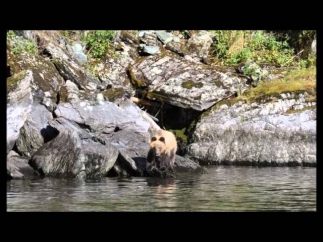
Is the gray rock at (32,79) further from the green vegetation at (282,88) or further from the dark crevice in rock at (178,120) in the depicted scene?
the green vegetation at (282,88)

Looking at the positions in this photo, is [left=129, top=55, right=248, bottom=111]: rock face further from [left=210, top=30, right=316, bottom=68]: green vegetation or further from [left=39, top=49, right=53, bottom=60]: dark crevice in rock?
[left=39, top=49, right=53, bottom=60]: dark crevice in rock

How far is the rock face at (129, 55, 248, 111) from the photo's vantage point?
19844 millimetres

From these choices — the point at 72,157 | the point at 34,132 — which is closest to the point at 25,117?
the point at 34,132

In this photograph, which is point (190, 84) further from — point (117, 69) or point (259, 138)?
point (259, 138)

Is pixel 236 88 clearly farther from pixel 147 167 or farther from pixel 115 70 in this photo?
pixel 147 167

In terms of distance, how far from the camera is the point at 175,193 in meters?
11.8

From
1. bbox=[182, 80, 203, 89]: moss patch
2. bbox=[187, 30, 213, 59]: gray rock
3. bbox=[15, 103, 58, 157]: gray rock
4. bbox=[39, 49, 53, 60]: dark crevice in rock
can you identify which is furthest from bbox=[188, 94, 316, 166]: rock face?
bbox=[39, 49, 53, 60]: dark crevice in rock

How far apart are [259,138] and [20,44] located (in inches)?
313

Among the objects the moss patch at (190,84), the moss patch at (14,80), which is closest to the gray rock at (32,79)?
the moss patch at (14,80)

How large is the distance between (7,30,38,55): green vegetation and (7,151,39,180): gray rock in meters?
5.58

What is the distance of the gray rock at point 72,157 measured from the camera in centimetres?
1450

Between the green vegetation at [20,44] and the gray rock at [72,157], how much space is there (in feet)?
18.5

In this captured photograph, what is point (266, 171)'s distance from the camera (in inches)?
655
